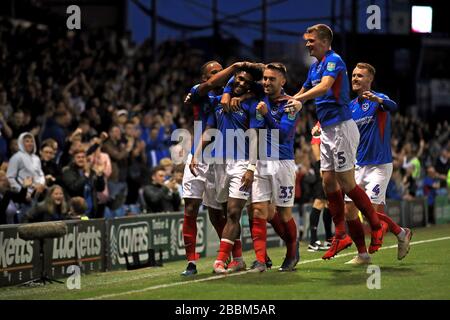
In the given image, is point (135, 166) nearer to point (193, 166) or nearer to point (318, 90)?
point (193, 166)

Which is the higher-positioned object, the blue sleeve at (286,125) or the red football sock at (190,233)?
the blue sleeve at (286,125)

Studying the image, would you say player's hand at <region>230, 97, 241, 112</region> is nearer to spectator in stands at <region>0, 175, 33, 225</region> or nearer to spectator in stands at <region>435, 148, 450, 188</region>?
spectator in stands at <region>0, 175, 33, 225</region>

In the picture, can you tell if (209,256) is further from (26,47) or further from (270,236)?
(26,47)

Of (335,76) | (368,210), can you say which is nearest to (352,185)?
(368,210)

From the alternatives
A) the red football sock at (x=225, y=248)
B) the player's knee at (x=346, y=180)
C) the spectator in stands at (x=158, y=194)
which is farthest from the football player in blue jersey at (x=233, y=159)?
the spectator in stands at (x=158, y=194)

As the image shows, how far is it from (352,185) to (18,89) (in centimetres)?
1048

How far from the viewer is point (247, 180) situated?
10.8 metres

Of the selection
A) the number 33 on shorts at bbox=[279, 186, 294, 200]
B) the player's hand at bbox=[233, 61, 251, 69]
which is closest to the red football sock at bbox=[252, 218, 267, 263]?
the number 33 on shorts at bbox=[279, 186, 294, 200]

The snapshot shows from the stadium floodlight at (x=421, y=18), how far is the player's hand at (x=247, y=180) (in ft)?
37.8

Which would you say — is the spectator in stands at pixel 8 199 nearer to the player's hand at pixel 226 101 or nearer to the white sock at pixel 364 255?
the player's hand at pixel 226 101

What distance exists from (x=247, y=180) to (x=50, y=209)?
4.85 metres

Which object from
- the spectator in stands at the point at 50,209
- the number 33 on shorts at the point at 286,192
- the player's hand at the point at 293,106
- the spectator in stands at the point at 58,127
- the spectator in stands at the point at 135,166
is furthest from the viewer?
the spectator in stands at the point at 135,166

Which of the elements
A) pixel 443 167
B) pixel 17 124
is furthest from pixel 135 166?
pixel 443 167

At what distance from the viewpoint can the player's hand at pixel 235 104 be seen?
432 inches
